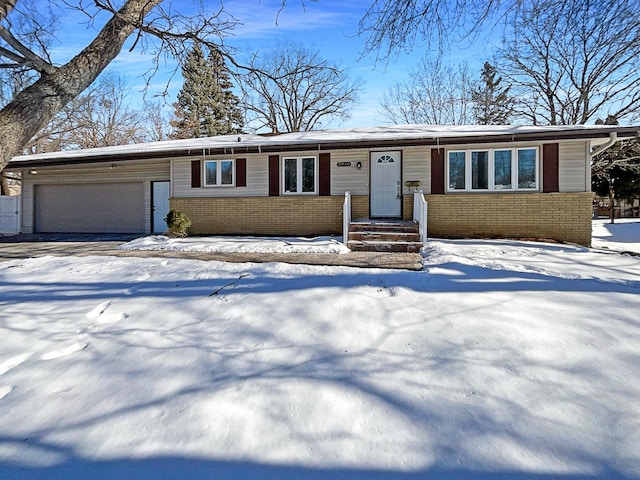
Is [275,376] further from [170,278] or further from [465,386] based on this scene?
[170,278]

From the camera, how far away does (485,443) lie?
227cm

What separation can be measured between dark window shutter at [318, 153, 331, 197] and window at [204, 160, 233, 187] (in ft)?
10.7

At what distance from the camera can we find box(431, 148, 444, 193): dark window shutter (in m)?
11.2

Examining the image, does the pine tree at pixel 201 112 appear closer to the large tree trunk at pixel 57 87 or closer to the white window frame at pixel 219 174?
the white window frame at pixel 219 174

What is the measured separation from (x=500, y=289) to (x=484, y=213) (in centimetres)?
657

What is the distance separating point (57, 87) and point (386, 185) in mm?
9365

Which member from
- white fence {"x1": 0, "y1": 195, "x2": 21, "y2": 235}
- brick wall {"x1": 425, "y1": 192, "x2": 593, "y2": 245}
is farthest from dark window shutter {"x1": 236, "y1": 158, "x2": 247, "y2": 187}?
white fence {"x1": 0, "y1": 195, "x2": 21, "y2": 235}

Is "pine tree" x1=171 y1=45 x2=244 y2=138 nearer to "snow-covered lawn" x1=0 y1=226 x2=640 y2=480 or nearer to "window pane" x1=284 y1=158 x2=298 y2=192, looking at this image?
"window pane" x1=284 y1=158 x2=298 y2=192

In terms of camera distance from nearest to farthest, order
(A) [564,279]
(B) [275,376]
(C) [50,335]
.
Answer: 1. (B) [275,376]
2. (C) [50,335]
3. (A) [564,279]

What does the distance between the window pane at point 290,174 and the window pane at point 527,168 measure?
684 centimetres

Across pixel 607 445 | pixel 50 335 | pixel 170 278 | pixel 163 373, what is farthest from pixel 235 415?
pixel 170 278

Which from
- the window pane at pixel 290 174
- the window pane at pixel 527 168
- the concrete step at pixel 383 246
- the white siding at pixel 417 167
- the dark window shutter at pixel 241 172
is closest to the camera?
the concrete step at pixel 383 246

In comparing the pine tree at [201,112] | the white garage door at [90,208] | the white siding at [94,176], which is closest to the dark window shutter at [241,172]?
the white siding at [94,176]

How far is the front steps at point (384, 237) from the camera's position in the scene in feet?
28.7
